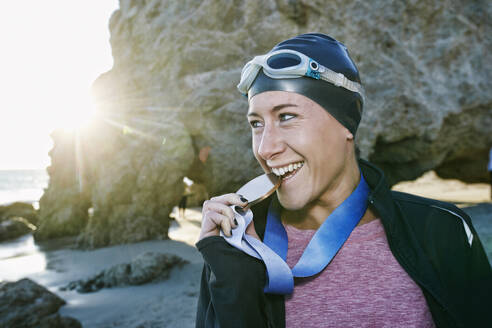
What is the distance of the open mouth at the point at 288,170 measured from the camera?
1463mm

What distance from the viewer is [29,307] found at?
3443 millimetres

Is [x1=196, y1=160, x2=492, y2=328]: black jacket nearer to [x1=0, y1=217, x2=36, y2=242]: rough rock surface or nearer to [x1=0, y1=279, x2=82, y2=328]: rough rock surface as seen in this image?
[x1=0, y1=279, x2=82, y2=328]: rough rock surface

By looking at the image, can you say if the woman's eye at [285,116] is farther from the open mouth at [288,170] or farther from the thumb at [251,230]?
the thumb at [251,230]

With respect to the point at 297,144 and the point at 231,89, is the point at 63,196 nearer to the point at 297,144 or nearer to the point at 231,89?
the point at 231,89

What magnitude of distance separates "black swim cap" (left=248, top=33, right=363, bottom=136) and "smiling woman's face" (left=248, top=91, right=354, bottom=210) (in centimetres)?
3

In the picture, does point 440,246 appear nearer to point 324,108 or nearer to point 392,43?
point 324,108

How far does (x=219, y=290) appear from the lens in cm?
122

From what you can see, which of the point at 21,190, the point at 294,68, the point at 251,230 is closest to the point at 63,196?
the point at 251,230

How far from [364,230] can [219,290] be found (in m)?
0.76

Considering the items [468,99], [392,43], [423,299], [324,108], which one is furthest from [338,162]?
[468,99]

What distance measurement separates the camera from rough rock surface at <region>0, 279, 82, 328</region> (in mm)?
3223

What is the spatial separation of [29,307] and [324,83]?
400 centimetres

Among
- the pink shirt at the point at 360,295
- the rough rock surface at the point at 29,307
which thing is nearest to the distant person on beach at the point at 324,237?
the pink shirt at the point at 360,295

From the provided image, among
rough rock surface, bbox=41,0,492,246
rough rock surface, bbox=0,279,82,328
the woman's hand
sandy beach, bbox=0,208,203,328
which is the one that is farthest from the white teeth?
rough rock surface, bbox=41,0,492,246
